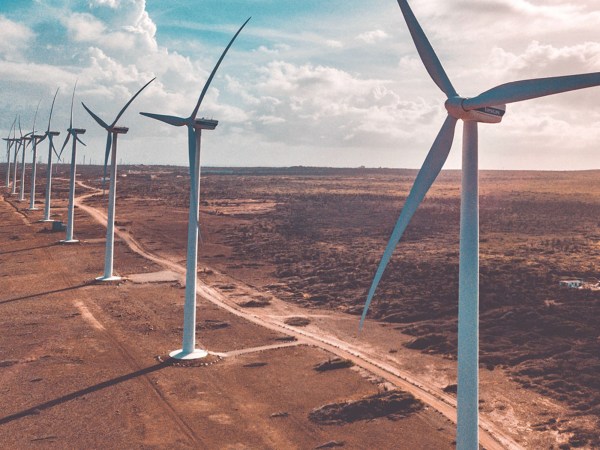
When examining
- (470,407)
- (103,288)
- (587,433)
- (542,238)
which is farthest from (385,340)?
(542,238)

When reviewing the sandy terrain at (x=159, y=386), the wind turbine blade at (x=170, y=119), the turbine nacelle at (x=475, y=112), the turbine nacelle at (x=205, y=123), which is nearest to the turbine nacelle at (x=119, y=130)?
the sandy terrain at (x=159, y=386)

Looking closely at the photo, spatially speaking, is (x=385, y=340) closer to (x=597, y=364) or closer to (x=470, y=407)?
(x=597, y=364)

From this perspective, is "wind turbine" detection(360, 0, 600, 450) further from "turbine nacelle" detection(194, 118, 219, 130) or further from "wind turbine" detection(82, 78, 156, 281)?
"wind turbine" detection(82, 78, 156, 281)

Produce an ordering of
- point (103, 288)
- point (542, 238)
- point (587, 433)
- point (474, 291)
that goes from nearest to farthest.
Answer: point (474, 291), point (587, 433), point (103, 288), point (542, 238)

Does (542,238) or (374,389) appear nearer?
(374,389)

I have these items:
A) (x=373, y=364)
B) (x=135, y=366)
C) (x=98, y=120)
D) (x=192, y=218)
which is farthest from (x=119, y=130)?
(x=373, y=364)

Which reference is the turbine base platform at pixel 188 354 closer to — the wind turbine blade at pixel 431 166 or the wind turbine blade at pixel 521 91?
the wind turbine blade at pixel 431 166

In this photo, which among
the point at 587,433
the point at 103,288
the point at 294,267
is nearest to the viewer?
the point at 587,433
